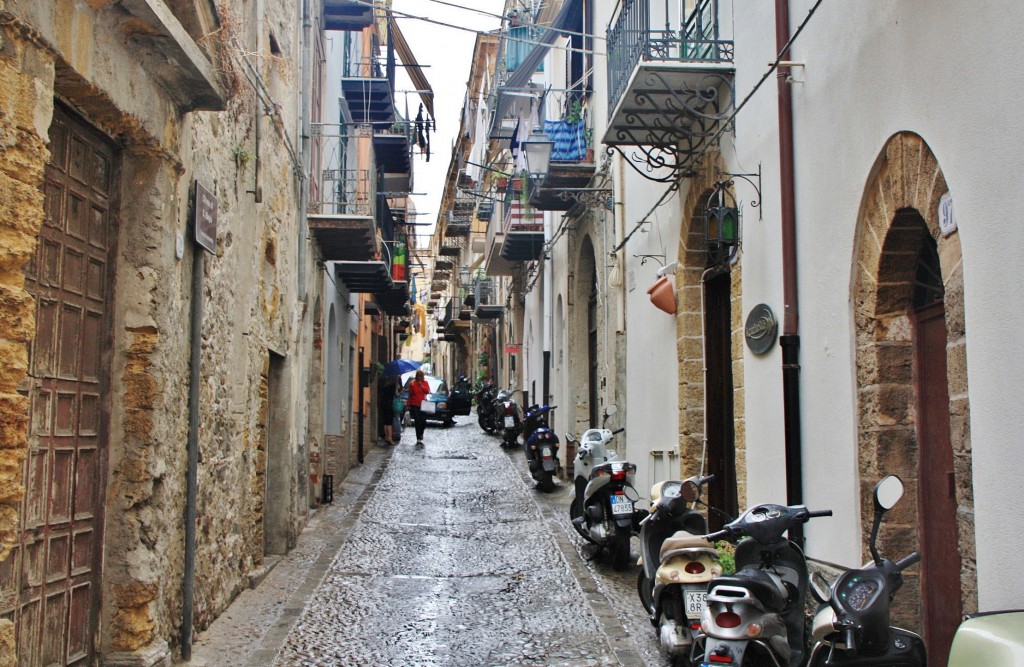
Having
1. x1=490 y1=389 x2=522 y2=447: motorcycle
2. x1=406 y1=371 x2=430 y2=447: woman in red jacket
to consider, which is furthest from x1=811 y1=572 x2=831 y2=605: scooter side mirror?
x1=406 y1=371 x2=430 y2=447: woman in red jacket

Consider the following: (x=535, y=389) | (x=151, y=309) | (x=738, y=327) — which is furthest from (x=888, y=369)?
(x=535, y=389)

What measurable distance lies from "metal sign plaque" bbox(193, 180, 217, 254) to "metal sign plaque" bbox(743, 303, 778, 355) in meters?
3.85

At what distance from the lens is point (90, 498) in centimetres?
504

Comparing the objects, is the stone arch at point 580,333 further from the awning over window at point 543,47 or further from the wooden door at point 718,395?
the wooden door at point 718,395

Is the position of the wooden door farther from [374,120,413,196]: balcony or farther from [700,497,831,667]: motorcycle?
[374,120,413,196]: balcony

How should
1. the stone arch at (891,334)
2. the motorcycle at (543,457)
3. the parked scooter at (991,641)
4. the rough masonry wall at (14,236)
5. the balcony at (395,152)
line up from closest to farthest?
the parked scooter at (991,641), the rough masonry wall at (14,236), the stone arch at (891,334), the motorcycle at (543,457), the balcony at (395,152)

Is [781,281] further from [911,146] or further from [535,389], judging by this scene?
[535,389]

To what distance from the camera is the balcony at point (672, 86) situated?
26.0ft

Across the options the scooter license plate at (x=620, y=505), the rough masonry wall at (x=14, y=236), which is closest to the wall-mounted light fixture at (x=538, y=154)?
the scooter license plate at (x=620, y=505)

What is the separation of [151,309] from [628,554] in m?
5.26

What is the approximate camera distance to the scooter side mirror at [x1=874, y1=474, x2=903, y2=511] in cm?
388

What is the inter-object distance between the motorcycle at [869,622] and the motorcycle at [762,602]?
422 millimetres

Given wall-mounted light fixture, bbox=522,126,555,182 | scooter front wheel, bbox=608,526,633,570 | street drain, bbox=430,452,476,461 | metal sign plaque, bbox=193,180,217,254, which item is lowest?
scooter front wheel, bbox=608,526,633,570

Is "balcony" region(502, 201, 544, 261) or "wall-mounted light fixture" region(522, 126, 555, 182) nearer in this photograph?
"wall-mounted light fixture" region(522, 126, 555, 182)
